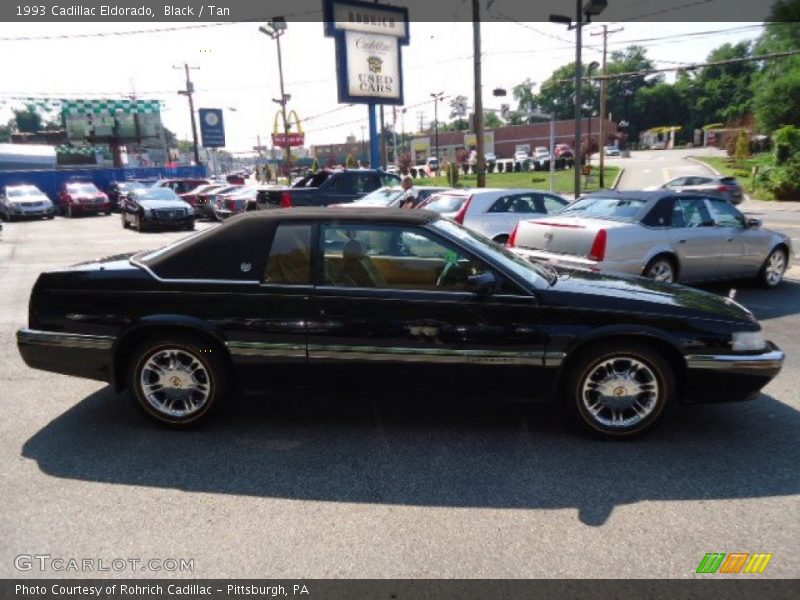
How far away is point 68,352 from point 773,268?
943 centimetres

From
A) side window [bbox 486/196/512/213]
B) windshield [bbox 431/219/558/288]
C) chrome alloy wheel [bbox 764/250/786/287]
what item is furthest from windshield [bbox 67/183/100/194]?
chrome alloy wheel [bbox 764/250/786/287]

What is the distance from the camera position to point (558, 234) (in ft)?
24.2

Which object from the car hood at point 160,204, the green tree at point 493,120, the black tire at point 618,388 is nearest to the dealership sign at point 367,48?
the car hood at point 160,204

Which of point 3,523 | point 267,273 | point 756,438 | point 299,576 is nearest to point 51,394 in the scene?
point 3,523

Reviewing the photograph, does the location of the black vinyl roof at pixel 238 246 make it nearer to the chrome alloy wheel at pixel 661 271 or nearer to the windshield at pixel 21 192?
the chrome alloy wheel at pixel 661 271

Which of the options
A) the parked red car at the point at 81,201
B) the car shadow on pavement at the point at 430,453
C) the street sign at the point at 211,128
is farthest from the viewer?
the street sign at the point at 211,128

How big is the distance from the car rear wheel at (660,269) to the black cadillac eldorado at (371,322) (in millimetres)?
3626

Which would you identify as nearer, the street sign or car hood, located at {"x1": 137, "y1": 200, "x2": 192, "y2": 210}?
car hood, located at {"x1": 137, "y1": 200, "x2": 192, "y2": 210}

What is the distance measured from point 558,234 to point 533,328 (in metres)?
3.98

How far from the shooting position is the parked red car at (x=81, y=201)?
26.7 m

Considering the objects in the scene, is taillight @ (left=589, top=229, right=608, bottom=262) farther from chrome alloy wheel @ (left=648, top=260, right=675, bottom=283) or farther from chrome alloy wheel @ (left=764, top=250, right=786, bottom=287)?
chrome alloy wheel @ (left=764, top=250, right=786, bottom=287)

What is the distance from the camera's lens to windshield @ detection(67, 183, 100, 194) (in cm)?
2718

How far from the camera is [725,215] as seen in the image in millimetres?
8250

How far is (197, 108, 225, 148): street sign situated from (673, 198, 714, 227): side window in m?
60.0
